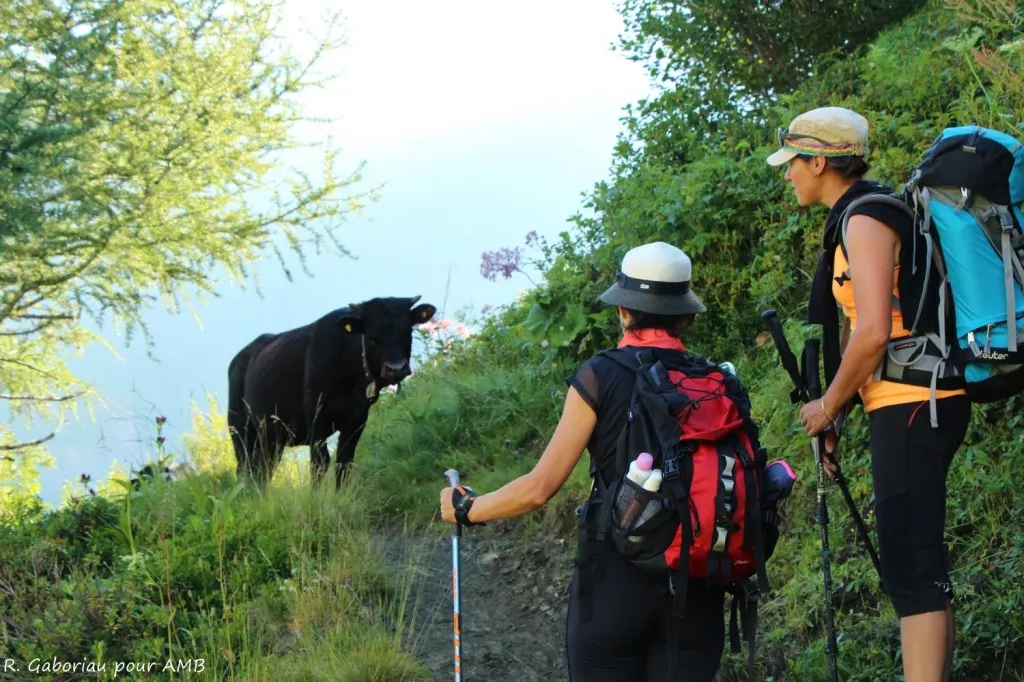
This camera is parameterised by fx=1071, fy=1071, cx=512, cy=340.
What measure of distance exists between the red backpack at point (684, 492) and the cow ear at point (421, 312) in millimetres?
6097

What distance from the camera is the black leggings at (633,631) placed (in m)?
3.25

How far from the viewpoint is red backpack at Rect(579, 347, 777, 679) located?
10.3 feet

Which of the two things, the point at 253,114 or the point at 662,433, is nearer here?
the point at 662,433

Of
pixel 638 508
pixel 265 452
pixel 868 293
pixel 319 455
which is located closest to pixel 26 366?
pixel 265 452

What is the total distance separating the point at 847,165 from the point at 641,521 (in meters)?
1.65

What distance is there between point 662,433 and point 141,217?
11.2m

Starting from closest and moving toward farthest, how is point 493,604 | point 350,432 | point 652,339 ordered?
point 652,339 → point 493,604 → point 350,432

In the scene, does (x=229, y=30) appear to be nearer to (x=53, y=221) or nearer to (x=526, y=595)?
(x=53, y=221)

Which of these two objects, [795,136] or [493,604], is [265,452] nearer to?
[493,604]

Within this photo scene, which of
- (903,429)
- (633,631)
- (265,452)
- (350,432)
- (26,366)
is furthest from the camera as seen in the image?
(26,366)

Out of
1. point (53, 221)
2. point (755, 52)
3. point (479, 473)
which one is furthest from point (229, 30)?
point (479, 473)

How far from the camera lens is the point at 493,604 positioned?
278 inches

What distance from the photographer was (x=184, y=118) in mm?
13438

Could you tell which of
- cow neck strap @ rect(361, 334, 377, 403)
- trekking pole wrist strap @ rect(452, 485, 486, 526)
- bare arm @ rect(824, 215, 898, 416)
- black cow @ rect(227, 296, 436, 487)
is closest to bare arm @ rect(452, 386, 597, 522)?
trekking pole wrist strap @ rect(452, 485, 486, 526)
